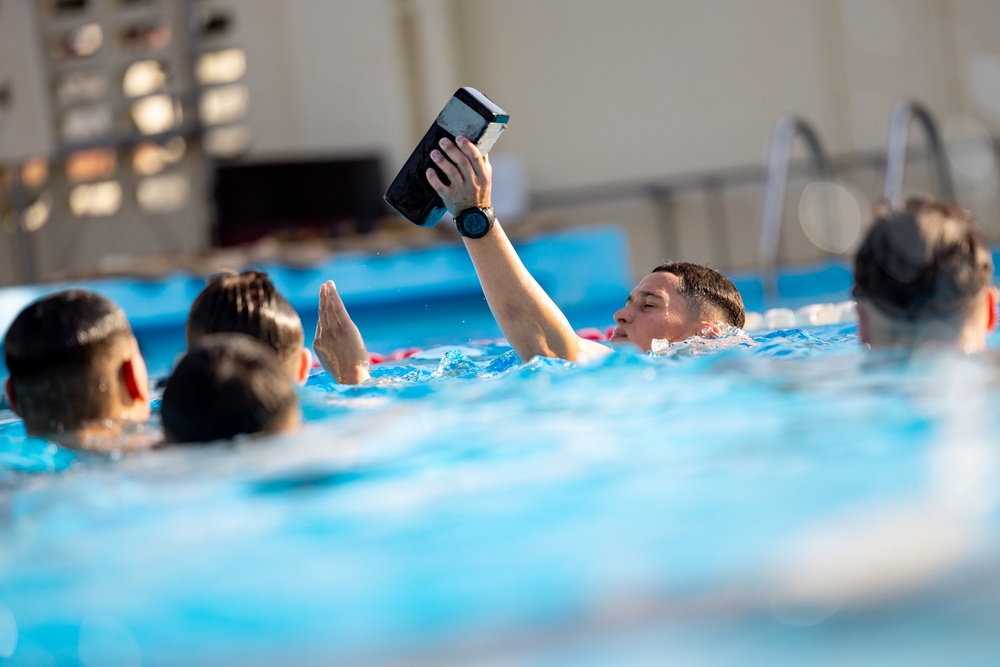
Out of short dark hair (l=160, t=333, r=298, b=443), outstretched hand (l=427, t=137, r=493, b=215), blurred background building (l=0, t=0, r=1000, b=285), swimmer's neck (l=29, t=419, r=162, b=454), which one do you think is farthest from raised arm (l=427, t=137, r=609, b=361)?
blurred background building (l=0, t=0, r=1000, b=285)

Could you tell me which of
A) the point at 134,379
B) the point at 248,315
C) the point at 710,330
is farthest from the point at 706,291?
the point at 134,379

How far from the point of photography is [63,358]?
240 centimetres

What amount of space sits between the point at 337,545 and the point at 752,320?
346cm

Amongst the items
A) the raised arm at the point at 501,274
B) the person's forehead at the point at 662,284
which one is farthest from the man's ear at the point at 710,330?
the raised arm at the point at 501,274

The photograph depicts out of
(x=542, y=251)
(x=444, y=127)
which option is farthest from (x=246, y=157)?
(x=444, y=127)

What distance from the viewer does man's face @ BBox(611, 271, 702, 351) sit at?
3363 mm

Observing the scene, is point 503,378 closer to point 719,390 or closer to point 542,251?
point 719,390

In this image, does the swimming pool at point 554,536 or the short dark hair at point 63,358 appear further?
the short dark hair at point 63,358

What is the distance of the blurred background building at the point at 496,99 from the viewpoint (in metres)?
9.77

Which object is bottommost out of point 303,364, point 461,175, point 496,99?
point 303,364

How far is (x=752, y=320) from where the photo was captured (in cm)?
485

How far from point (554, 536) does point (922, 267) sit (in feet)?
3.61

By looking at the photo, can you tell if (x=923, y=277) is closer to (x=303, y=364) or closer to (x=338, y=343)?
(x=303, y=364)

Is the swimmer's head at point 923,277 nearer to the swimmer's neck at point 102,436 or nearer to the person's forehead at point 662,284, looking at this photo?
the person's forehead at point 662,284
